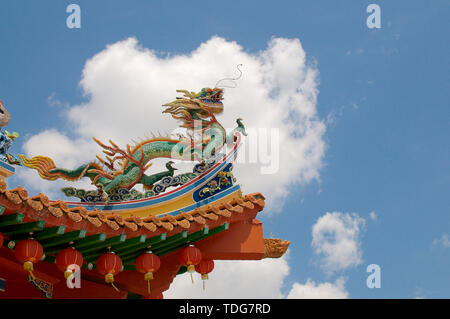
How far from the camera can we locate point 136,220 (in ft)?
20.4

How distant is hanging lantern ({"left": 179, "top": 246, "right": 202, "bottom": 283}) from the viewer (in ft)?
23.2

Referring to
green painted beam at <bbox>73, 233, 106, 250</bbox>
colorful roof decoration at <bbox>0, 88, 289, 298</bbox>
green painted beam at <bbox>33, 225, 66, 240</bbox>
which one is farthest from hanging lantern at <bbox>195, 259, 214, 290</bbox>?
green painted beam at <bbox>33, 225, 66, 240</bbox>

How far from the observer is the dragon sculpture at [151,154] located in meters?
8.45

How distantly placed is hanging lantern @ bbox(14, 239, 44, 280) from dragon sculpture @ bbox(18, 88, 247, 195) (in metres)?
2.60

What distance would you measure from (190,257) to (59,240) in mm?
1903

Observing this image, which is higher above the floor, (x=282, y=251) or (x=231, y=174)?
(x=231, y=174)

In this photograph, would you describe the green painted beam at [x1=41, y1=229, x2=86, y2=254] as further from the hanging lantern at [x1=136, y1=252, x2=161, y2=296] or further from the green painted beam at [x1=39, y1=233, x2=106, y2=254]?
the hanging lantern at [x1=136, y1=252, x2=161, y2=296]

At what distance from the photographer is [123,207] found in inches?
319

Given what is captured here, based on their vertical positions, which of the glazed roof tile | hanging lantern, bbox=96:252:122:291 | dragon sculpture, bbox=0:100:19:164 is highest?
dragon sculpture, bbox=0:100:19:164

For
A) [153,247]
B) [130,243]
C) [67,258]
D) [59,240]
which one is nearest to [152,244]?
[153,247]
